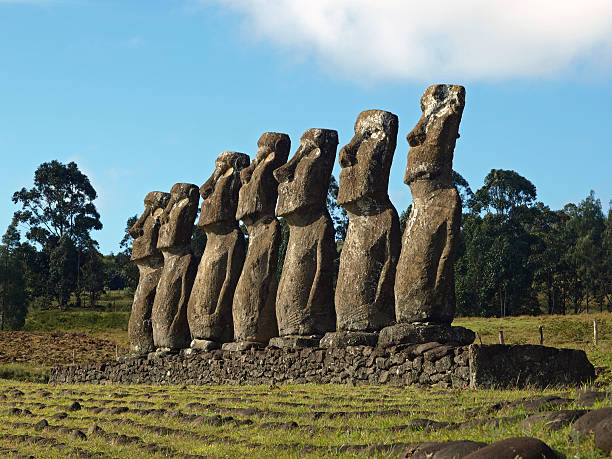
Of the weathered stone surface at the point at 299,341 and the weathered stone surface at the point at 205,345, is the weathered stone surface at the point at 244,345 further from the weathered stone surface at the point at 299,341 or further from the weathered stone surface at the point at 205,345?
the weathered stone surface at the point at 299,341

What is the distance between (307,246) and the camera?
1549cm

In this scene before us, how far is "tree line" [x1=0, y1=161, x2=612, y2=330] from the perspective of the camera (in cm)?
4631

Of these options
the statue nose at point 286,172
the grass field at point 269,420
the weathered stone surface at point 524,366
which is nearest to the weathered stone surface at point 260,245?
the statue nose at point 286,172

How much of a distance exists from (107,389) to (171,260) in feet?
14.4

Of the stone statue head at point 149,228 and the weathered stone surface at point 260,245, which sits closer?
the weathered stone surface at point 260,245

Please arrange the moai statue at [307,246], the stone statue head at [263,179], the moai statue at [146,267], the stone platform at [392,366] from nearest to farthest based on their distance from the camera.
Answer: the stone platform at [392,366], the moai statue at [307,246], the stone statue head at [263,179], the moai statue at [146,267]

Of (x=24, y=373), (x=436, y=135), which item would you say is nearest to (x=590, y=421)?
(x=436, y=135)

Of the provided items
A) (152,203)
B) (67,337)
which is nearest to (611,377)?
(152,203)

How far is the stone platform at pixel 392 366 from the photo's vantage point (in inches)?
434

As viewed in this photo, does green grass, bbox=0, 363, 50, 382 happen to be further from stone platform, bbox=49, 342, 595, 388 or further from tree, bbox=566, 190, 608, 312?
tree, bbox=566, 190, 608, 312

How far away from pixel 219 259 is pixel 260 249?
1.65 m

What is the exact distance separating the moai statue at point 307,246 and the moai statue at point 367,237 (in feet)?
2.53

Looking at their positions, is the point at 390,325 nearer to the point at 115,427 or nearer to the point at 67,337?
the point at 115,427

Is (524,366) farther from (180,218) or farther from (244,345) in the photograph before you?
(180,218)
